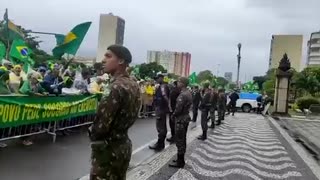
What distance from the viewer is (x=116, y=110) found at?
4.01 metres

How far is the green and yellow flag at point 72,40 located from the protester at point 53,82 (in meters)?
0.67

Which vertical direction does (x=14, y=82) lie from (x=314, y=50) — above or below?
below

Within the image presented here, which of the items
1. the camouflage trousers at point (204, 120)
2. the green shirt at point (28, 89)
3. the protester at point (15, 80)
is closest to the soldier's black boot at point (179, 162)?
the green shirt at point (28, 89)

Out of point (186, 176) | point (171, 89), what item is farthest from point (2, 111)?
point (171, 89)

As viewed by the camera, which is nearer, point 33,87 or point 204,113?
point 33,87

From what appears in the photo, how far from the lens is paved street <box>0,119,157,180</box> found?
314 inches

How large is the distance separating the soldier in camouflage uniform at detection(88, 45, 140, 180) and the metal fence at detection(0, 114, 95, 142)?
Result: 6.28m

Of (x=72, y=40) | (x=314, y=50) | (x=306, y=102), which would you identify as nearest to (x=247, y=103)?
(x=306, y=102)

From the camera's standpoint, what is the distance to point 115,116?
404 cm

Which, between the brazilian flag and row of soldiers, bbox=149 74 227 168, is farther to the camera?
the brazilian flag

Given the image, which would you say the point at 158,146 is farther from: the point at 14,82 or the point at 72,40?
the point at 72,40

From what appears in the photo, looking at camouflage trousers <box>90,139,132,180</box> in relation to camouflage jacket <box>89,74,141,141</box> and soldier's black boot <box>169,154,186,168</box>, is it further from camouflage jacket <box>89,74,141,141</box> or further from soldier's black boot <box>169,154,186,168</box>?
soldier's black boot <box>169,154,186,168</box>

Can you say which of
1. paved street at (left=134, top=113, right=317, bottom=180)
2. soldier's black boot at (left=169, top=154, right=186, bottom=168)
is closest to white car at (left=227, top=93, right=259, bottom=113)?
paved street at (left=134, top=113, right=317, bottom=180)

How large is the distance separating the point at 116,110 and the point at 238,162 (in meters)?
7.14
